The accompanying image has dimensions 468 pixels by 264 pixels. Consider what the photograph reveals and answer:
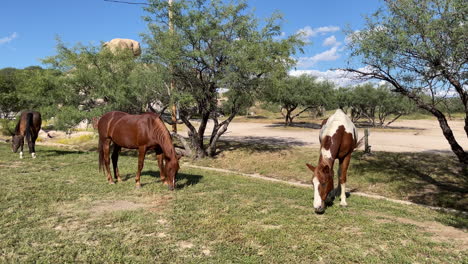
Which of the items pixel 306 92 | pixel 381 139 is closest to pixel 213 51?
pixel 381 139

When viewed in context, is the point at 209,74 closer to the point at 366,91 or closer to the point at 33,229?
the point at 33,229

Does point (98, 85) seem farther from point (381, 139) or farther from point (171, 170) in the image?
point (381, 139)

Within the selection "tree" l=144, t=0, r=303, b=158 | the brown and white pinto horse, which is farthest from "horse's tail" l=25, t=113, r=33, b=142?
the brown and white pinto horse

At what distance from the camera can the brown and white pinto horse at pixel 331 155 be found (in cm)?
656

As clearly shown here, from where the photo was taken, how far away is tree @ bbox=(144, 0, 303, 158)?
13758mm

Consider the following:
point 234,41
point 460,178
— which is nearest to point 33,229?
point 234,41

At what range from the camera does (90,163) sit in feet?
42.5

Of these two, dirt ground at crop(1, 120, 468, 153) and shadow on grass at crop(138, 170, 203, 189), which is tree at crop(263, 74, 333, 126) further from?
shadow on grass at crop(138, 170, 203, 189)

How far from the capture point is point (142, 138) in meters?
8.64

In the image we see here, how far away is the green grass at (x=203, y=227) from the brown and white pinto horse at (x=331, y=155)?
410 mm

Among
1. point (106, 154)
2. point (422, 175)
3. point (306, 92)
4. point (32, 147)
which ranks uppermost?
point (306, 92)

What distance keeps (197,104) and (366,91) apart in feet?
90.3

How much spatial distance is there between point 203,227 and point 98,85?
1266 centimetres

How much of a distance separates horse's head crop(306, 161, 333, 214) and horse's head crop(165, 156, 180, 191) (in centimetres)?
346
